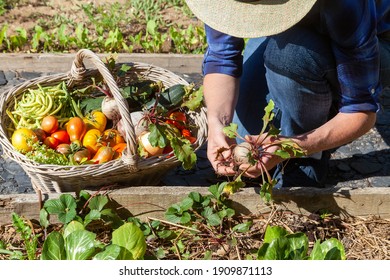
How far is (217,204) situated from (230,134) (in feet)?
1.26

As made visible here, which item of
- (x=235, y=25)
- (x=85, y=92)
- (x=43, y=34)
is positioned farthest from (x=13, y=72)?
(x=235, y=25)

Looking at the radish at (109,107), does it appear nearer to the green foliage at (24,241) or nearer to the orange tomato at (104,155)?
the orange tomato at (104,155)

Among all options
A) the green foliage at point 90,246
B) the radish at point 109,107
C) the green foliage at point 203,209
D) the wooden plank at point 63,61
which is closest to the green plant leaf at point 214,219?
the green foliage at point 203,209

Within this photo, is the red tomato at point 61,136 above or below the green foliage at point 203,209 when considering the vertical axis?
above

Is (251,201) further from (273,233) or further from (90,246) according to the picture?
(90,246)

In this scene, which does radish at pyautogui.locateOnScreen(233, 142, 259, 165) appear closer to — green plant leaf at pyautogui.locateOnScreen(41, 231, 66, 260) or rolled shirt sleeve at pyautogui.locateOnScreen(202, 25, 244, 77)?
rolled shirt sleeve at pyautogui.locateOnScreen(202, 25, 244, 77)

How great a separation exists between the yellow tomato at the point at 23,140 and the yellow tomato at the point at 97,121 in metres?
0.28

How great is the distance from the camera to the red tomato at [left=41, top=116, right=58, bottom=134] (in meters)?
2.98

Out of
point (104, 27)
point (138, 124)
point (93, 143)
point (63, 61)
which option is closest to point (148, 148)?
point (138, 124)

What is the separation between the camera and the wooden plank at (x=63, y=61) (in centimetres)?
393

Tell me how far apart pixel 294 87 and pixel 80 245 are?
1.10 meters

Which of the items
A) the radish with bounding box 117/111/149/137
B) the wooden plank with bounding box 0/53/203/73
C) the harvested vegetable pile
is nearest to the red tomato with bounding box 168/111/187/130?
the harvested vegetable pile

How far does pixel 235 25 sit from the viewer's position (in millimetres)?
2197

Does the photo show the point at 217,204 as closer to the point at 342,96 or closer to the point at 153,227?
the point at 153,227
